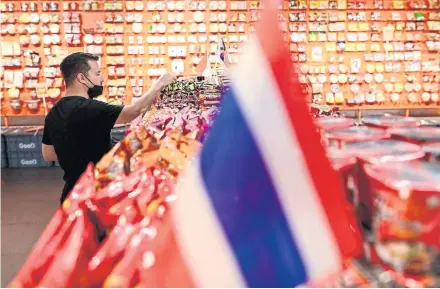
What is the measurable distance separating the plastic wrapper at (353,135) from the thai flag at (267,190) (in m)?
0.44

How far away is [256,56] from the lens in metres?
0.67

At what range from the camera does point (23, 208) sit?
16.7 ft

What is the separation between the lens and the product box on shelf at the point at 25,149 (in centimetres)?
714

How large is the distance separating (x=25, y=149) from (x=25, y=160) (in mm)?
177

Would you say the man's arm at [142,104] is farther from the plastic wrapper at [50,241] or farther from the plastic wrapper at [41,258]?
the plastic wrapper at [41,258]

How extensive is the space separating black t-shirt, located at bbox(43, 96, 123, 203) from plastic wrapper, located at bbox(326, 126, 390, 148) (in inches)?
57.1

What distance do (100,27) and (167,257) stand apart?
840 centimetres

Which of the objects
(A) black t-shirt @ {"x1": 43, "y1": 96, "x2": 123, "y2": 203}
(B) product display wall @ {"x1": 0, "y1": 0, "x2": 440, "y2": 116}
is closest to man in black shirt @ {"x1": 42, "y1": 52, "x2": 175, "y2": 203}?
(A) black t-shirt @ {"x1": 43, "y1": 96, "x2": 123, "y2": 203}

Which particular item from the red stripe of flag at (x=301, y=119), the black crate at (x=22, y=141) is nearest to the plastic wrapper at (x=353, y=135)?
the red stripe of flag at (x=301, y=119)

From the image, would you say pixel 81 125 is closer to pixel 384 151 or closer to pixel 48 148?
pixel 48 148

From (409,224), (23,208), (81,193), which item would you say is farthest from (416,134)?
(23,208)

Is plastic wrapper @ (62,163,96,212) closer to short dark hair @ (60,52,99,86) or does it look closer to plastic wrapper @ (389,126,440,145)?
plastic wrapper @ (389,126,440,145)

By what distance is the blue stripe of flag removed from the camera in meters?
0.67

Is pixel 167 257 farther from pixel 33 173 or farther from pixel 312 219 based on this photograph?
pixel 33 173
